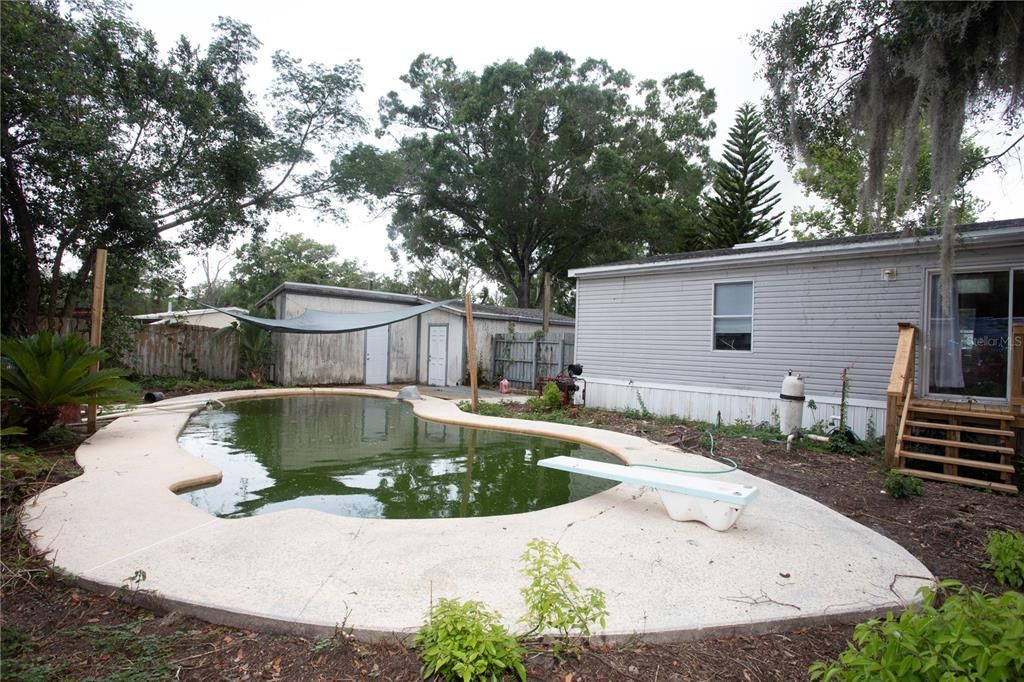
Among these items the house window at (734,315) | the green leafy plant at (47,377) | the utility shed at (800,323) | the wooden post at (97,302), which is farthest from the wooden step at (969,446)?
the wooden post at (97,302)

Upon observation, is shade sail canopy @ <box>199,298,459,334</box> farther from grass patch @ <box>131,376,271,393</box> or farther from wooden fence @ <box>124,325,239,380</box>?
wooden fence @ <box>124,325,239,380</box>

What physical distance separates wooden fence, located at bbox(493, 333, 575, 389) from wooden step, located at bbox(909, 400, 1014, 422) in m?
8.02

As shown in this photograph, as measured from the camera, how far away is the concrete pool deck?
2.53 meters

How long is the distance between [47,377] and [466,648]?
6113mm

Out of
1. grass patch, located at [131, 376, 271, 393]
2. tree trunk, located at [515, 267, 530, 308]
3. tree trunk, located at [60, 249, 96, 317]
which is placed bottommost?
grass patch, located at [131, 376, 271, 393]

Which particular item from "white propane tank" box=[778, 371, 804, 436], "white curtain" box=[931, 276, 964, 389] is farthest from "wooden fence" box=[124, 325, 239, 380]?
"white curtain" box=[931, 276, 964, 389]

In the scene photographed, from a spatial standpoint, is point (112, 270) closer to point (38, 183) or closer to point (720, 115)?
point (38, 183)

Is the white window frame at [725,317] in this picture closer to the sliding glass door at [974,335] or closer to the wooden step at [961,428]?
the sliding glass door at [974,335]

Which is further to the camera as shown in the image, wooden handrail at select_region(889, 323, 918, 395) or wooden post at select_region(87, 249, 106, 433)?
wooden post at select_region(87, 249, 106, 433)

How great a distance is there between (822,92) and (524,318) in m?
11.9

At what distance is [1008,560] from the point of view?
3088mm

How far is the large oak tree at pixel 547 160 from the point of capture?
21.5m

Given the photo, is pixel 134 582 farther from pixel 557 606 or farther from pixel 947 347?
pixel 947 347

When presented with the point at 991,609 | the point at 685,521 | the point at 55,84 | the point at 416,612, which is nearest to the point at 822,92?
the point at 685,521
